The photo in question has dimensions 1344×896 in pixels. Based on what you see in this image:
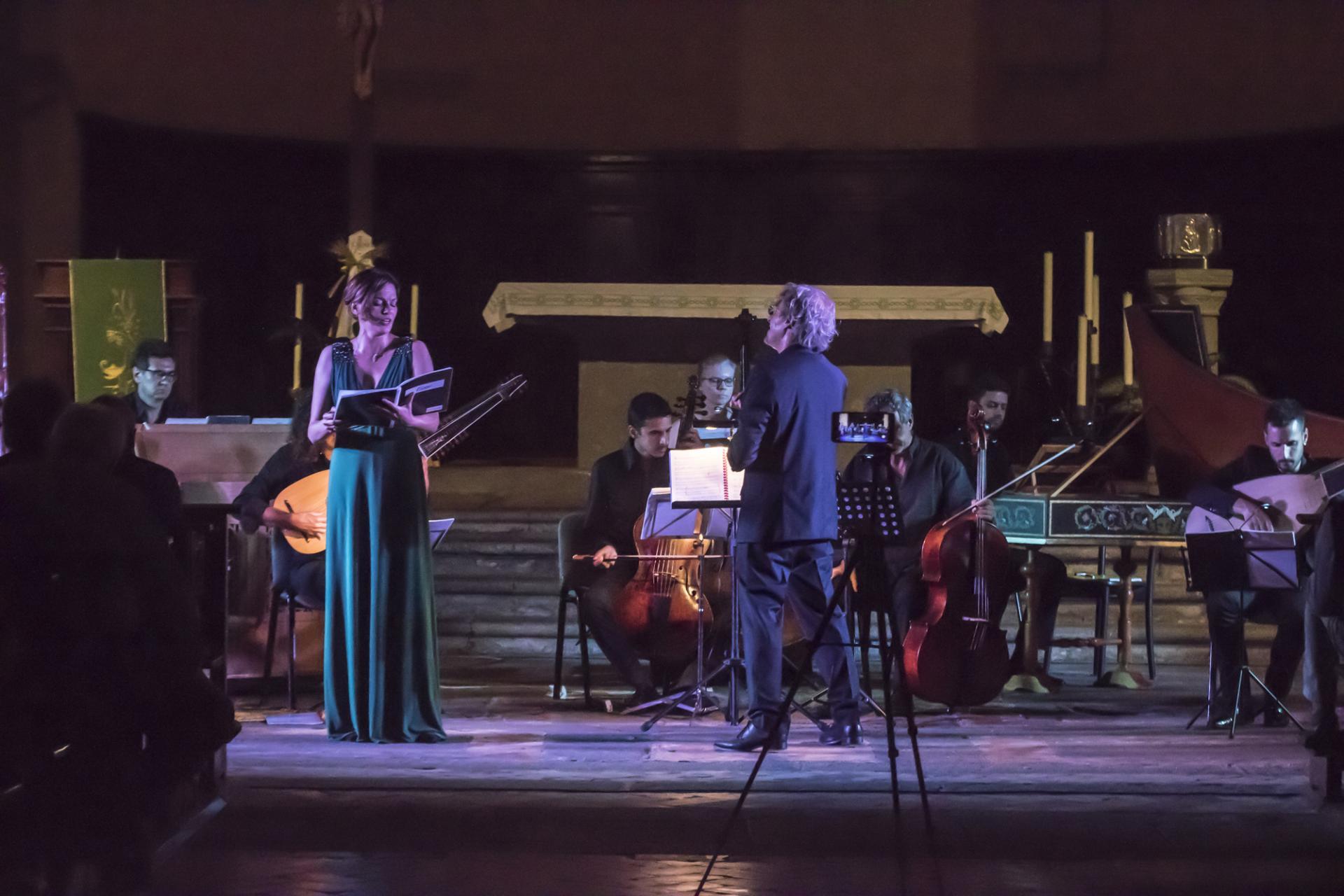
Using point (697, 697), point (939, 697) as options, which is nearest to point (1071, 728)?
point (939, 697)

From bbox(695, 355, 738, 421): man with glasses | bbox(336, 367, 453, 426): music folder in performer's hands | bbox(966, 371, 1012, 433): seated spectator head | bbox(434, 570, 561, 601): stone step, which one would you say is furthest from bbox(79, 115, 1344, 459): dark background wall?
bbox(336, 367, 453, 426): music folder in performer's hands

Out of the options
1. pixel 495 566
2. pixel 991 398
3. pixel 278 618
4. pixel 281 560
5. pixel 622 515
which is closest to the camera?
pixel 281 560

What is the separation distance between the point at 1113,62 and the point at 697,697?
6867 millimetres

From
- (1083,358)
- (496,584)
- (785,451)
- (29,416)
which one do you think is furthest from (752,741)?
(496,584)

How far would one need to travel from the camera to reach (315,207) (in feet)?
36.8

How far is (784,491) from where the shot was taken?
5.14m

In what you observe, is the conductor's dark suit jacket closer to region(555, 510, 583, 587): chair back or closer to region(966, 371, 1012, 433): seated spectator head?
region(555, 510, 583, 587): chair back

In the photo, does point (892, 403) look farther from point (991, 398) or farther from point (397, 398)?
point (397, 398)

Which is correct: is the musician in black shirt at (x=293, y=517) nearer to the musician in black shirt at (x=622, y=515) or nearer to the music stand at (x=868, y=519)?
the musician in black shirt at (x=622, y=515)

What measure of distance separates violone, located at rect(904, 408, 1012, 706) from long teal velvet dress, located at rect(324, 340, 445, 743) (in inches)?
66.5

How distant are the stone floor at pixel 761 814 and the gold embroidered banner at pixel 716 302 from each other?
273 cm

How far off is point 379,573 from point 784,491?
4.14 feet

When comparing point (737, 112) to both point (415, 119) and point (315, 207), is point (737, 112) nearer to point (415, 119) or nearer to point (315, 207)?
point (415, 119)

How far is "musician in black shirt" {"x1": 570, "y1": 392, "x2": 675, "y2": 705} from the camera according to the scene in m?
6.24
